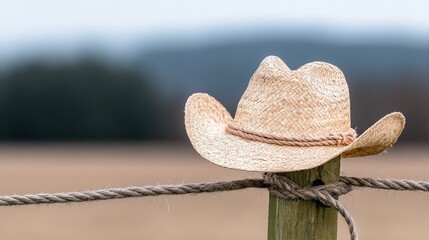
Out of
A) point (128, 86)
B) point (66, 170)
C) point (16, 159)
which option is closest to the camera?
point (66, 170)

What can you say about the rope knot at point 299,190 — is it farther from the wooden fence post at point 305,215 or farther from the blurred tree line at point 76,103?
the blurred tree line at point 76,103

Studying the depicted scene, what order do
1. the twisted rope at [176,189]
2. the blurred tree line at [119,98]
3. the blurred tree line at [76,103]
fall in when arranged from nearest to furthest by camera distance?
the twisted rope at [176,189] → the blurred tree line at [119,98] → the blurred tree line at [76,103]

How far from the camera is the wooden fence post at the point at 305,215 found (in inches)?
74.0

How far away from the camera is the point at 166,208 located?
18.4 m

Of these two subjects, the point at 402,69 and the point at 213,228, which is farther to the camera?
the point at 402,69

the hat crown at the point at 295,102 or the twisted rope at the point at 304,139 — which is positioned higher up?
the hat crown at the point at 295,102

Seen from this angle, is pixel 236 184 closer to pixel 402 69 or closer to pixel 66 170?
pixel 66 170

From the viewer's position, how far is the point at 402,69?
4181 centimetres

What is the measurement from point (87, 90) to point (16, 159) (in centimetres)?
1804

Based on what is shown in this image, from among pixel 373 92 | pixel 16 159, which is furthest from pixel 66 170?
pixel 373 92

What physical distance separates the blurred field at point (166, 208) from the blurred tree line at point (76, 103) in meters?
14.0

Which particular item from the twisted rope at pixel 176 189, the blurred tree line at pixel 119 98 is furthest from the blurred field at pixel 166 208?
the blurred tree line at pixel 119 98

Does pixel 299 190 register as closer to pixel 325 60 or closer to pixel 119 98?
pixel 325 60

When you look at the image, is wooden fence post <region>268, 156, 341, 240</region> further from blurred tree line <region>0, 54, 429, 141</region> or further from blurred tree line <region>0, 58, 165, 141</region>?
blurred tree line <region>0, 58, 165, 141</region>
